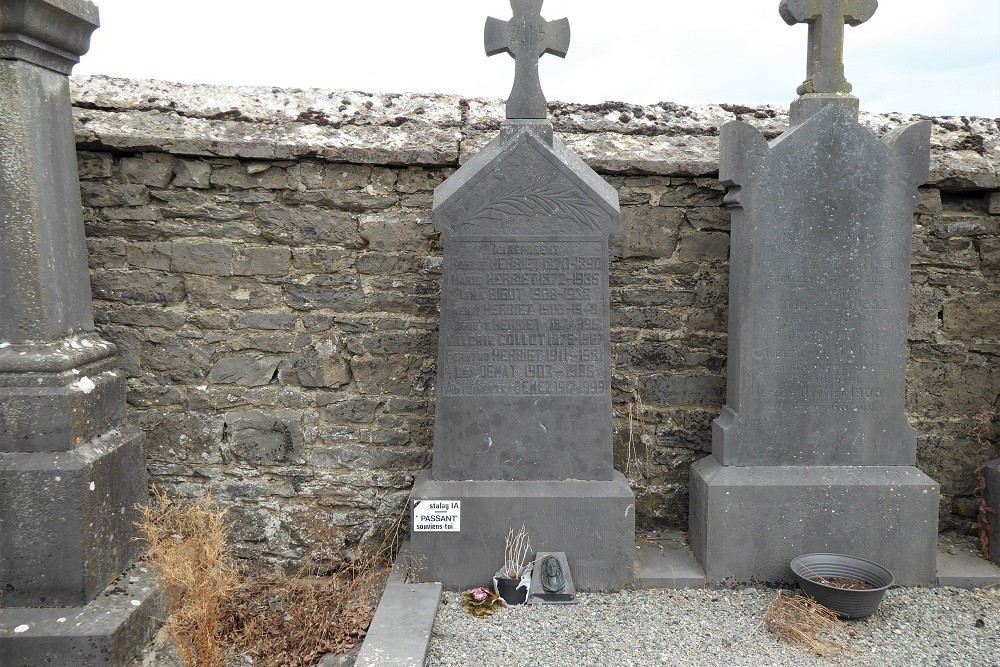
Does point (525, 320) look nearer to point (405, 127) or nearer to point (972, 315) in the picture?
point (405, 127)

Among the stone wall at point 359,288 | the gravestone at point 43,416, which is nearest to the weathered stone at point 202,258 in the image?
the stone wall at point 359,288

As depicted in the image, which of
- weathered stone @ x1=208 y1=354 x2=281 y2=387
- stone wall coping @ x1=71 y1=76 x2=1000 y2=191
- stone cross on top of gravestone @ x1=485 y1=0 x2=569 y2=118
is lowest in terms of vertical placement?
weathered stone @ x1=208 y1=354 x2=281 y2=387

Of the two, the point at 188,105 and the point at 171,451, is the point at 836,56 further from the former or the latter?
the point at 171,451

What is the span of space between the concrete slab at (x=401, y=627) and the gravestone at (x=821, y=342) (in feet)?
4.66

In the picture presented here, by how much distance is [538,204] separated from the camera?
354 centimetres

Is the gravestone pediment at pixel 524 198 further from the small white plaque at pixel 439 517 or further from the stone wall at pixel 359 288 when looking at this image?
the small white plaque at pixel 439 517

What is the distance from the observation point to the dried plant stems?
357 cm

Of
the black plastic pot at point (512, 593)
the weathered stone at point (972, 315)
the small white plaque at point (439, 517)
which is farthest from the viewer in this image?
the weathered stone at point (972, 315)

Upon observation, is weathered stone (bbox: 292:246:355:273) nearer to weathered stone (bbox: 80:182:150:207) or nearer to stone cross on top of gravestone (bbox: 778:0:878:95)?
weathered stone (bbox: 80:182:150:207)

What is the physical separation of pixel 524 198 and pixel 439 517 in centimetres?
157

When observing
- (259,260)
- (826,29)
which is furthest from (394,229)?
(826,29)

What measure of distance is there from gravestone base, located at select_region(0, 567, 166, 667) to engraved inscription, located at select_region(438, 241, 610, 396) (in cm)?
168

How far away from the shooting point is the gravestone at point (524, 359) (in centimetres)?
353

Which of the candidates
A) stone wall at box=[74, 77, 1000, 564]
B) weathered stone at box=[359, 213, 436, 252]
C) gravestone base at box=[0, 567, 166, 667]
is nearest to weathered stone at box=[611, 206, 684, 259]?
stone wall at box=[74, 77, 1000, 564]
